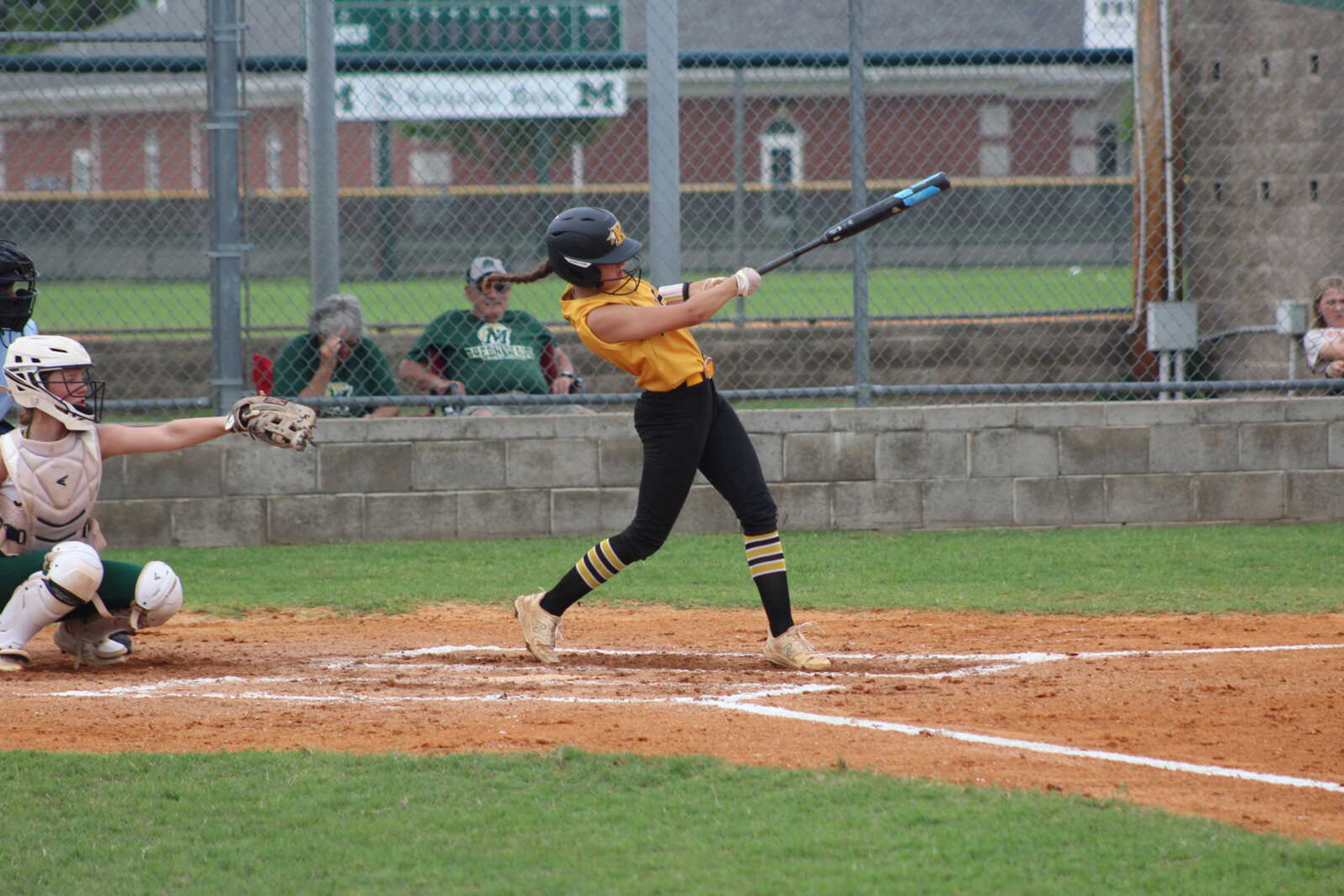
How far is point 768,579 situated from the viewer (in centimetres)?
549

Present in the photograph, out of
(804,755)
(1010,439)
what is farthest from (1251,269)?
(804,755)

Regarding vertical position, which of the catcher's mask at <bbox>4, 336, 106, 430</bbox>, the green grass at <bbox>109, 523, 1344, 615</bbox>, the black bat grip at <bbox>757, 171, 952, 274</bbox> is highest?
the black bat grip at <bbox>757, 171, 952, 274</bbox>

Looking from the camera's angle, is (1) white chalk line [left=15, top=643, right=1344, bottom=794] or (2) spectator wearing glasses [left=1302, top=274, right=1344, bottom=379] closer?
(1) white chalk line [left=15, top=643, right=1344, bottom=794]

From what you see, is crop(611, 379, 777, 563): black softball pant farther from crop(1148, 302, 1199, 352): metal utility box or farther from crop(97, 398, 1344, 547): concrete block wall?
crop(1148, 302, 1199, 352): metal utility box

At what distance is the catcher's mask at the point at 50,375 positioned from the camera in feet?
18.1

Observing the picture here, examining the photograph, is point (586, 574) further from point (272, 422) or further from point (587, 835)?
point (587, 835)

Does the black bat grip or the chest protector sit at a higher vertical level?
the black bat grip

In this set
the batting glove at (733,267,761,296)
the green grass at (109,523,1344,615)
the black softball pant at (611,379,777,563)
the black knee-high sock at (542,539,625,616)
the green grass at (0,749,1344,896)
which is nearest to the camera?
the green grass at (0,749,1344,896)

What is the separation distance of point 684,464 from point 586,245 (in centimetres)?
88

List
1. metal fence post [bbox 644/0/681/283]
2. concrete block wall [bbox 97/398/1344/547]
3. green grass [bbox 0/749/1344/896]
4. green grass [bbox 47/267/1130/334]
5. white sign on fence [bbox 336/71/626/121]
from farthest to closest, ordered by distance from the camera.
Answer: green grass [bbox 47/267/1130/334] → white sign on fence [bbox 336/71/626/121] → metal fence post [bbox 644/0/681/283] → concrete block wall [bbox 97/398/1344/547] → green grass [bbox 0/749/1344/896]

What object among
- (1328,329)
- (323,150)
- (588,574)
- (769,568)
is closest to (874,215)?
(769,568)

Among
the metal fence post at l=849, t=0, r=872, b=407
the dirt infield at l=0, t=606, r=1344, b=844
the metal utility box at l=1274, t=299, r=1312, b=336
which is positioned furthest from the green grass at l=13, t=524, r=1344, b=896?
the metal utility box at l=1274, t=299, r=1312, b=336

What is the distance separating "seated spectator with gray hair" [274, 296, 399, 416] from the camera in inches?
346

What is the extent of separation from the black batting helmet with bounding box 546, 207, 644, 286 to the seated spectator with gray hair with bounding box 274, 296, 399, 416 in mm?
3617
